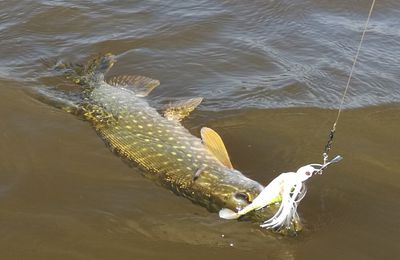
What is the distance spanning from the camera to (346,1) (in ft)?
26.9

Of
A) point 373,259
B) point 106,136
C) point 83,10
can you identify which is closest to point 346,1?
point 83,10

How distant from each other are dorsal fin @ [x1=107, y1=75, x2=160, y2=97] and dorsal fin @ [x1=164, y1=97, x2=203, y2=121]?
0.49 m

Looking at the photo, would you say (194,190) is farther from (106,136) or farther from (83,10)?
(83,10)

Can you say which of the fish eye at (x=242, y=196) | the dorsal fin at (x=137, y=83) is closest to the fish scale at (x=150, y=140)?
the dorsal fin at (x=137, y=83)

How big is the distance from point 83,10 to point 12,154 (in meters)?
3.76

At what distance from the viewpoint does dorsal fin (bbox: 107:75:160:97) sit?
5539 mm

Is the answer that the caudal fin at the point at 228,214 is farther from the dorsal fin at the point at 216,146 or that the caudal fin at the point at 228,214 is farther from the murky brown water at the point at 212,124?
the dorsal fin at the point at 216,146

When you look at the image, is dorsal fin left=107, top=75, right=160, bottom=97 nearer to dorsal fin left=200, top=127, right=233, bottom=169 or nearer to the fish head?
dorsal fin left=200, top=127, right=233, bottom=169

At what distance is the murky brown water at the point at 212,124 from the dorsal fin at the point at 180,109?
13 centimetres

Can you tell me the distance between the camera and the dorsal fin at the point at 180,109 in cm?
507

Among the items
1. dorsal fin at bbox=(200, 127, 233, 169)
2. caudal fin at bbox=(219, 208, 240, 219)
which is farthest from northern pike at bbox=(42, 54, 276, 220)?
caudal fin at bbox=(219, 208, 240, 219)

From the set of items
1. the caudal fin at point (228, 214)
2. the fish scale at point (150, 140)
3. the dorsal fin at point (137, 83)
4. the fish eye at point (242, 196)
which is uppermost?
the dorsal fin at point (137, 83)

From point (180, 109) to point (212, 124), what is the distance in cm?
36

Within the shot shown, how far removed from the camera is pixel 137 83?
5.62m
